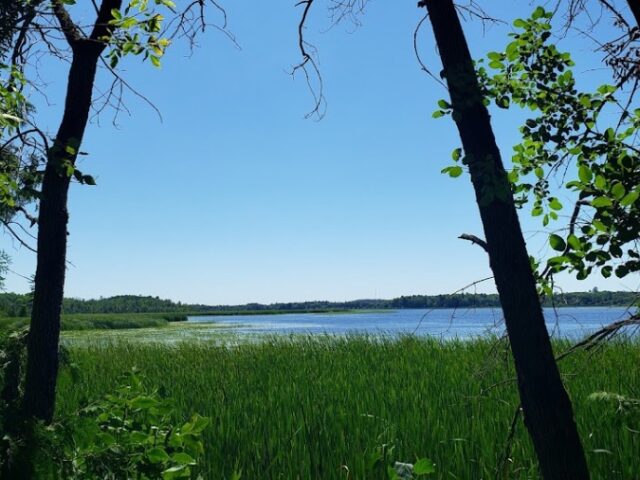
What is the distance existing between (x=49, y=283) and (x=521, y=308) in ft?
9.51

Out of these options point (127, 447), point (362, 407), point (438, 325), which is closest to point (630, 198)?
point (127, 447)

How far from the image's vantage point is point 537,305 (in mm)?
2230

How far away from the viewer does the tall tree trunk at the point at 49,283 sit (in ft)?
11.7

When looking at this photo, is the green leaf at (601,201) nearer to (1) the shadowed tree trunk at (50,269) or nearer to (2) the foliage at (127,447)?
(2) the foliage at (127,447)

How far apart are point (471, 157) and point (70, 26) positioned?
319 cm

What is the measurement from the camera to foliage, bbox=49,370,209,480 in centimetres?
237

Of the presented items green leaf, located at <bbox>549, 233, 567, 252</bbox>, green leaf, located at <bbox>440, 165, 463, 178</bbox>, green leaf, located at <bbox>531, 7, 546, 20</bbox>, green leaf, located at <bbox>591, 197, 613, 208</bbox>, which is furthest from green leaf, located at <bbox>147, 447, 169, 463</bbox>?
green leaf, located at <bbox>531, 7, 546, 20</bbox>

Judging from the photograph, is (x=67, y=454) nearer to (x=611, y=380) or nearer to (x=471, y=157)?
(x=471, y=157)

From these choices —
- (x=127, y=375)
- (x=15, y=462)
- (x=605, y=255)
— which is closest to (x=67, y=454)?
(x=15, y=462)

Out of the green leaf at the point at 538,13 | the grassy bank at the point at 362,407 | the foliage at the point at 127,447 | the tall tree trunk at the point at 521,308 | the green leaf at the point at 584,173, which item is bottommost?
the grassy bank at the point at 362,407

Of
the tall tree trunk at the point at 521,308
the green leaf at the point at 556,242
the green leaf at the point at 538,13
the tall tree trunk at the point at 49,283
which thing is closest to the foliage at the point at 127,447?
the tall tree trunk at the point at 49,283

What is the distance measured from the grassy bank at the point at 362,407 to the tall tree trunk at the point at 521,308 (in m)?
0.51

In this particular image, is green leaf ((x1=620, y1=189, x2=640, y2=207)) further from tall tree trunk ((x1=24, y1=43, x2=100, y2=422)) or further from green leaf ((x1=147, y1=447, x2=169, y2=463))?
tall tree trunk ((x1=24, y1=43, x2=100, y2=422))

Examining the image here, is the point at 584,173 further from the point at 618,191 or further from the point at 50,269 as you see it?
the point at 50,269
